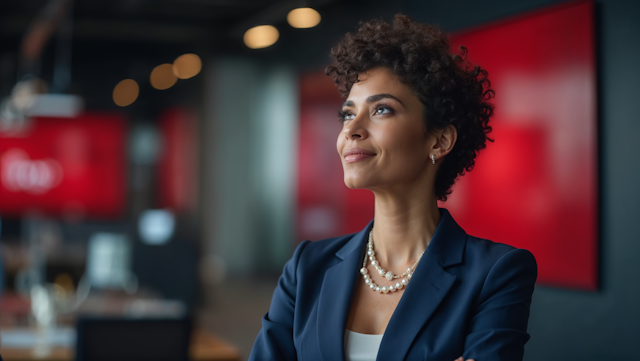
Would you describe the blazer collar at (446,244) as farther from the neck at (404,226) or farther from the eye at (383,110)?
the eye at (383,110)

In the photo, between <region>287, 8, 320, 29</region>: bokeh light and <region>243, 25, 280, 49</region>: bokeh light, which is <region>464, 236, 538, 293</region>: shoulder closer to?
<region>287, 8, 320, 29</region>: bokeh light

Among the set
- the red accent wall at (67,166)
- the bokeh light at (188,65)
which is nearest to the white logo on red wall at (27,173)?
the red accent wall at (67,166)

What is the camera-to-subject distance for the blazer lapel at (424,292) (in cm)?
149

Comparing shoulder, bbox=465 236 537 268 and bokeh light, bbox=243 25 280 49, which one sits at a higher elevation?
bokeh light, bbox=243 25 280 49

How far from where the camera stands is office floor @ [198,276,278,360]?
7180 mm

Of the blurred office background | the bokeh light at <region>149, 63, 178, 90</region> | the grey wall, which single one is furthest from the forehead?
the bokeh light at <region>149, 63, 178, 90</region>

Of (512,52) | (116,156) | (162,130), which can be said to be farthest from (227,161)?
(512,52)

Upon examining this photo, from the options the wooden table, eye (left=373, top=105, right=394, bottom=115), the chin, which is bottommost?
the wooden table

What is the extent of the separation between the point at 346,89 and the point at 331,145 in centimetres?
556

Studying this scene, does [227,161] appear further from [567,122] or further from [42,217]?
[567,122]

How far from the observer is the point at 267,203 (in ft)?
32.8

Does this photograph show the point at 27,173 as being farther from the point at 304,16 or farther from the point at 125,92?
the point at 304,16

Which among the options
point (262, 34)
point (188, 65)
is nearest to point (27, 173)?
point (188, 65)

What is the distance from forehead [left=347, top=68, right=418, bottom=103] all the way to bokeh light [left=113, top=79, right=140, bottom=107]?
12619mm
